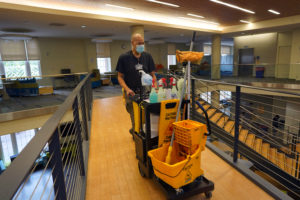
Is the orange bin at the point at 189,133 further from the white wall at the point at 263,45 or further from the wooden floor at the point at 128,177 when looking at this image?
the white wall at the point at 263,45

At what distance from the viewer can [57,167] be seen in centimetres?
103

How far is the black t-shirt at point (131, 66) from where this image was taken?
2426 millimetres

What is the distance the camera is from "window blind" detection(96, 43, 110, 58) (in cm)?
1246

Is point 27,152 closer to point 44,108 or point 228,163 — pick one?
point 228,163

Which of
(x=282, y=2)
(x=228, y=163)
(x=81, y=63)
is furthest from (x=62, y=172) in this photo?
(x=81, y=63)

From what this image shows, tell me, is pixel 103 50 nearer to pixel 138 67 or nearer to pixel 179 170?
pixel 138 67

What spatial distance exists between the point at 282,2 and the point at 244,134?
4683mm

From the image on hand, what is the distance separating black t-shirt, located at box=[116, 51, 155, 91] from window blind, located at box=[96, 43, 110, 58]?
10.8m

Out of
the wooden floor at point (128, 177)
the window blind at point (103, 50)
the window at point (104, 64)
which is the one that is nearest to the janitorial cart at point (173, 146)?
the wooden floor at point (128, 177)

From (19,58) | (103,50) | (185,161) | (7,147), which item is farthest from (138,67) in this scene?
(7,147)

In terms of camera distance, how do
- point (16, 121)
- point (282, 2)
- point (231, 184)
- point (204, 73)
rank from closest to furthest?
point (231, 184), point (16, 121), point (282, 2), point (204, 73)

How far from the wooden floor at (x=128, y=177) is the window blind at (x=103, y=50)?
33.9 ft

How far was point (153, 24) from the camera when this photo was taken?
7.86 meters

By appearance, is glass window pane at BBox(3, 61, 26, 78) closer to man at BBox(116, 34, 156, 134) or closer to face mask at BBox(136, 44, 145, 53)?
man at BBox(116, 34, 156, 134)
